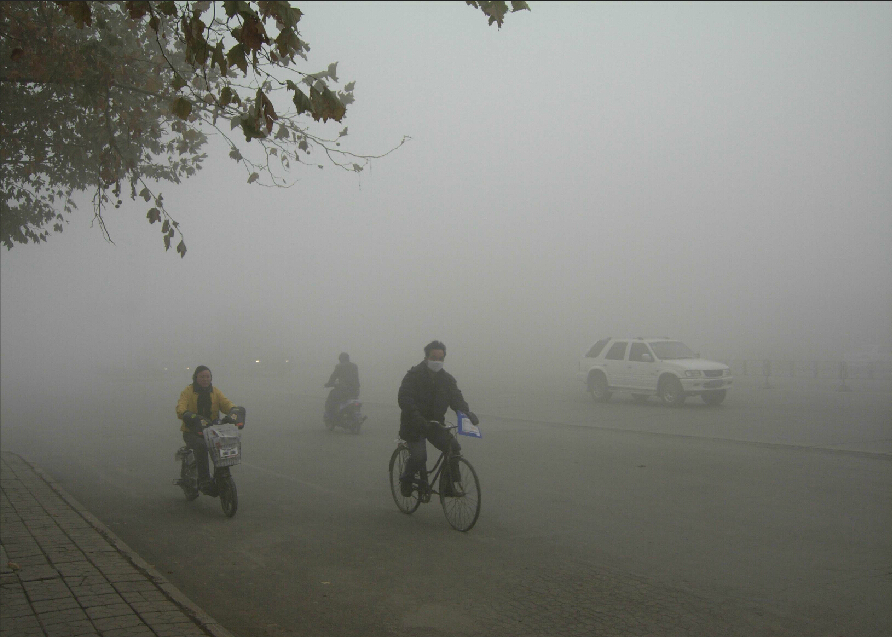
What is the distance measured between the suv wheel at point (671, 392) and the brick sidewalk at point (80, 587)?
1625cm

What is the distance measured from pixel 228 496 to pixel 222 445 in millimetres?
594

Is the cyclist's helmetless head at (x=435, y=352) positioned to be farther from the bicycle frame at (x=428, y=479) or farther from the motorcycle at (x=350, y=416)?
the motorcycle at (x=350, y=416)

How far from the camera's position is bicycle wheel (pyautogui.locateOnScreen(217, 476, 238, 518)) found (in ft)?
27.6

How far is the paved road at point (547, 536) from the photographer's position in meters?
5.23

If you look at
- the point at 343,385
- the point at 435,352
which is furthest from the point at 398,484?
the point at 343,385

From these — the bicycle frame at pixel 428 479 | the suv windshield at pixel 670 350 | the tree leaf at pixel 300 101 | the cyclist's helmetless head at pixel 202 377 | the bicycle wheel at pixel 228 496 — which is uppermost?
the tree leaf at pixel 300 101

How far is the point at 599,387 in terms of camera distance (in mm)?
23625

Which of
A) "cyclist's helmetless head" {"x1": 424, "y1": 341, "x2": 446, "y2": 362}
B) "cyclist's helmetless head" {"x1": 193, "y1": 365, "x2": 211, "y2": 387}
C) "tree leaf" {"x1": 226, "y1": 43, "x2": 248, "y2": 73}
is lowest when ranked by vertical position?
"cyclist's helmetless head" {"x1": 193, "y1": 365, "x2": 211, "y2": 387}

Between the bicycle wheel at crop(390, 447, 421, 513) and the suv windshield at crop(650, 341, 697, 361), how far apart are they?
14.8 metres

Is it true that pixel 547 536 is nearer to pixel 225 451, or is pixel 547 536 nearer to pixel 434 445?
pixel 434 445

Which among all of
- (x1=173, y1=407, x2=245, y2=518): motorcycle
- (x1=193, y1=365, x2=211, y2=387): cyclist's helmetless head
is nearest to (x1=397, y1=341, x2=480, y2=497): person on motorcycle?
(x1=173, y1=407, x2=245, y2=518): motorcycle

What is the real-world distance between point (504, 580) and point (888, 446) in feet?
32.2

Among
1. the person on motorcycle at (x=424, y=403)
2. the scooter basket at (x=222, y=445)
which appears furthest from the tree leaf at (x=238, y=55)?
the scooter basket at (x=222, y=445)

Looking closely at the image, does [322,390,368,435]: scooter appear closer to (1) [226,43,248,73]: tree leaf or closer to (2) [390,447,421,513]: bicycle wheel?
(2) [390,447,421,513]: bicycle wheel
